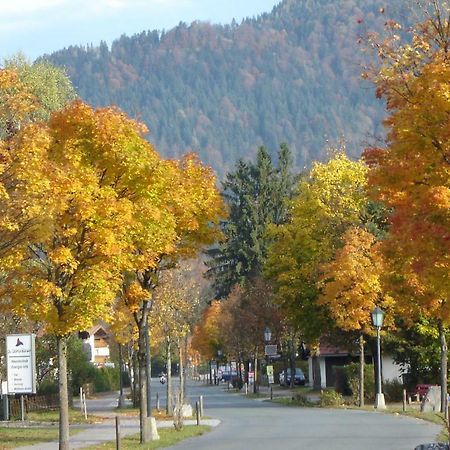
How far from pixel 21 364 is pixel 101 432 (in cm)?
1279

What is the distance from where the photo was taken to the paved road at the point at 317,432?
89.3 feet

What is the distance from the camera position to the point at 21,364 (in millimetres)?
25656

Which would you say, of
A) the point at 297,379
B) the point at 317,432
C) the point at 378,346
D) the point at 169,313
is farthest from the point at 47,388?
the point at 317,432

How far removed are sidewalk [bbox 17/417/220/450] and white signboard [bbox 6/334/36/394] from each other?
18.2 feet

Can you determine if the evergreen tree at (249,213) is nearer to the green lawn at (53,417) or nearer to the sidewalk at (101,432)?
the green lawn at (53,417)

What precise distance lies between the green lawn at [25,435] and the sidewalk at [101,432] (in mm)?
645

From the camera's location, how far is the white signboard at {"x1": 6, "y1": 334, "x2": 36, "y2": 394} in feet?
82.9

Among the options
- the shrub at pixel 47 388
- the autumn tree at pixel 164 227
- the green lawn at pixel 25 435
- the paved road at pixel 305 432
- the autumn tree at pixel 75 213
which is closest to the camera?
the autumn tree at pixel 75 213

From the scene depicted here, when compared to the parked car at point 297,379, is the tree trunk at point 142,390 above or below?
above

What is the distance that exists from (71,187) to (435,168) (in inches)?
356

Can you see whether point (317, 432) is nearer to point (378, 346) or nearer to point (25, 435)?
point (25, 435)

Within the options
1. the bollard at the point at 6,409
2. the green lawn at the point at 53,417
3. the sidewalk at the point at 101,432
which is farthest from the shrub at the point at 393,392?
the bollard at the point at 6,409

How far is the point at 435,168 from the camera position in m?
20.4

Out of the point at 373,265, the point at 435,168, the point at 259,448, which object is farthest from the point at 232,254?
the point at 435,168
